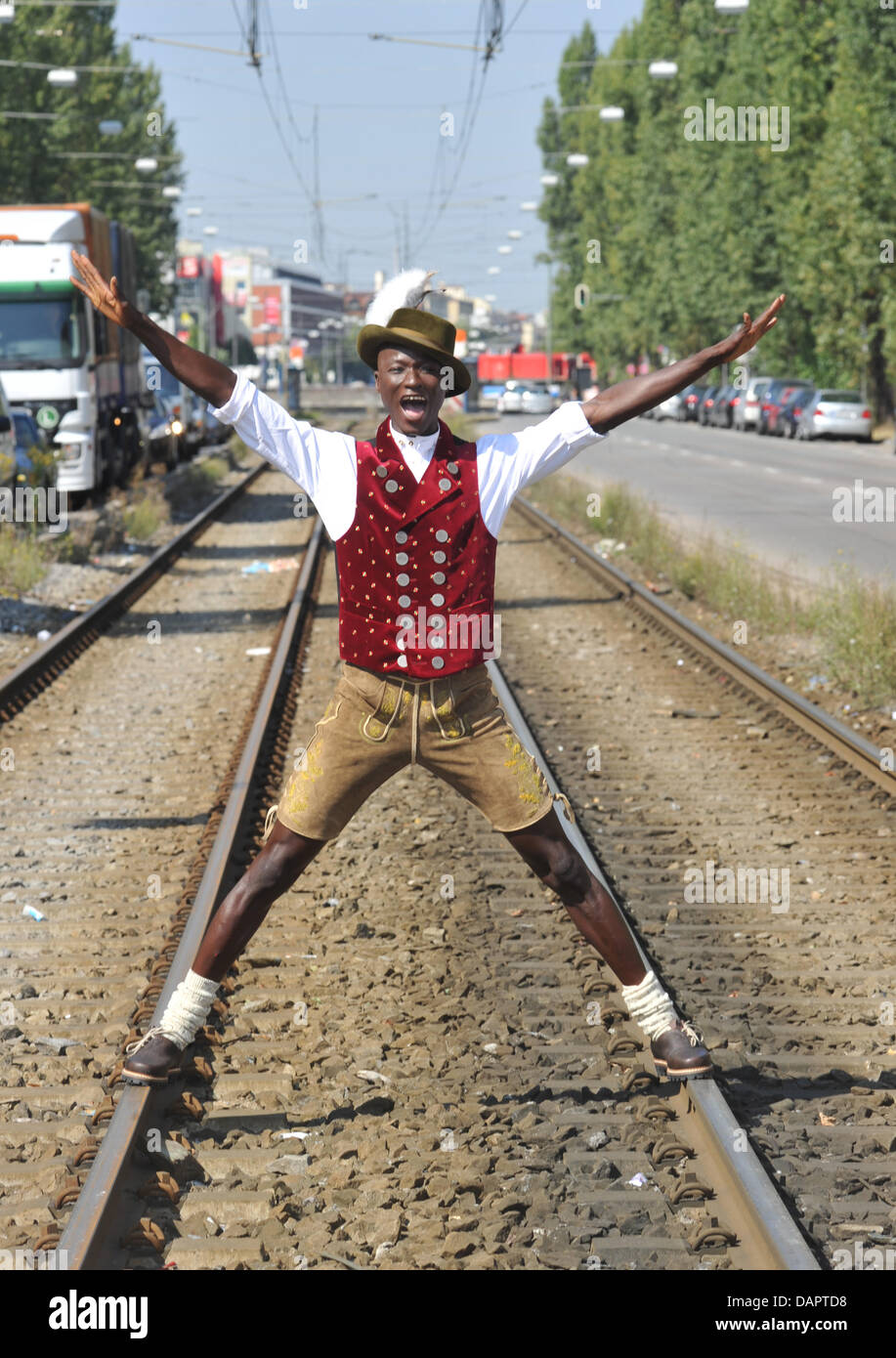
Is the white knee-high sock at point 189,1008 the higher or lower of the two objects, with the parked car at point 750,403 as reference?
lower

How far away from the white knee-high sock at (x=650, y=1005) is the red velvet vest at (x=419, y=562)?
1.08 metres

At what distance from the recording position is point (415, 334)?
4691 mm

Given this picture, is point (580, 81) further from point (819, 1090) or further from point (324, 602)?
point (819, 1090)

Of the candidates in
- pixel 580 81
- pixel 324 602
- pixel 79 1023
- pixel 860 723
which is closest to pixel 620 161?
pixel 580 81

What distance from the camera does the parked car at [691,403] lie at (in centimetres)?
7325

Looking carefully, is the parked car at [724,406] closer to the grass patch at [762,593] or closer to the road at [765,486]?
the road at [765,486]

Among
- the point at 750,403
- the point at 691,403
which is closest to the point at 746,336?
the point at 750,403

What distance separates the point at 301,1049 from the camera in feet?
19.1

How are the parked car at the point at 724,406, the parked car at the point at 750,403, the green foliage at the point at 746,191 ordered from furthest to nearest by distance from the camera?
the parked car at the point at 724,406 → the parked car at the point at 750,403 → the green foliage at the point at 746,191

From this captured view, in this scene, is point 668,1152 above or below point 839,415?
below

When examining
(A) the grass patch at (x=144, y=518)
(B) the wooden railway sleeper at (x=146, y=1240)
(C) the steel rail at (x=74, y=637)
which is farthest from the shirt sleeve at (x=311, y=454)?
(A) the grass patch at (x=144, y=518)

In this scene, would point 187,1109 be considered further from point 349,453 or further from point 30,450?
point 30,450

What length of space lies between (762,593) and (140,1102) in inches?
452

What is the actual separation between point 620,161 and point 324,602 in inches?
3030
